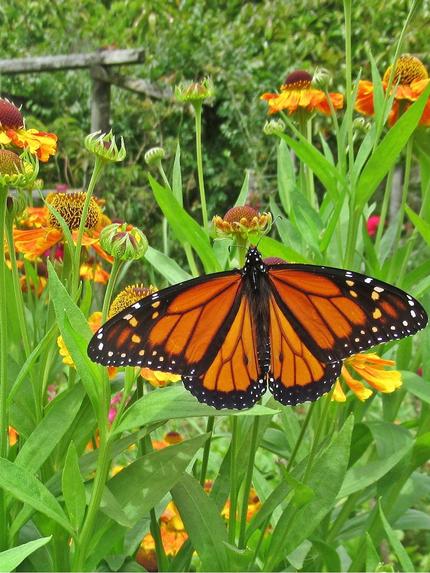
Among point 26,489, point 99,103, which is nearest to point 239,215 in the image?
point 26,489

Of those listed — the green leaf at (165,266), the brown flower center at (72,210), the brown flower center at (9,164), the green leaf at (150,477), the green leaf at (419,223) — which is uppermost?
the brown flower center at (9,164)

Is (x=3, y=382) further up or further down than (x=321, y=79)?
further down

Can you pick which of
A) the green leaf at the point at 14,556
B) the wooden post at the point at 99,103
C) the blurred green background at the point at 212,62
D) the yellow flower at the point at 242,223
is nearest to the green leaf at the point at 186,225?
the yellow flower at the point at 242,223

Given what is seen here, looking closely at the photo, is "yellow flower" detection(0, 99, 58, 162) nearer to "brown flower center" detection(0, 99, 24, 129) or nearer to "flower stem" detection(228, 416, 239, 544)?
"brown flower center" detection(0, 99, 24, 129)

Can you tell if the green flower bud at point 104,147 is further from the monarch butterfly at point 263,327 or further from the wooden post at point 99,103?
the wooden post at point 99,103

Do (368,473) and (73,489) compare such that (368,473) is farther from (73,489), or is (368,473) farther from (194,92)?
(194,92)

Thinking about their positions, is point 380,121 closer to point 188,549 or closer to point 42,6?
point 188,549

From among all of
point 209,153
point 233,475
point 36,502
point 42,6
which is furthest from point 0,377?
point 42,6
